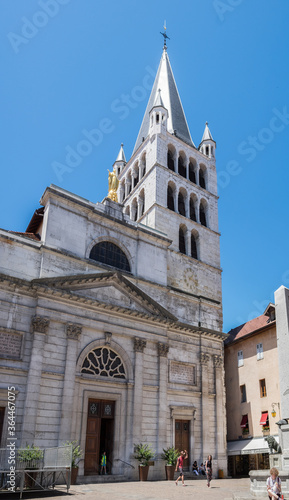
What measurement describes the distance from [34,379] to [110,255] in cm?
972

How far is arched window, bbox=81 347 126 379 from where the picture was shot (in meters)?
23.0

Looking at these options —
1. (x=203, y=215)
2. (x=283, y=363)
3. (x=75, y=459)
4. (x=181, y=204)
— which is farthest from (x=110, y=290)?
(x=203, y=215)

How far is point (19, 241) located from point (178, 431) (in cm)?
1505

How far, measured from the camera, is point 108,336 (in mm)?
23891

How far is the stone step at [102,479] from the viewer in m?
20.1

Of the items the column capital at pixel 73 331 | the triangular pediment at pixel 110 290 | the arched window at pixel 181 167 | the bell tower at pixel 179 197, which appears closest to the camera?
the column capital at pixel 73 331

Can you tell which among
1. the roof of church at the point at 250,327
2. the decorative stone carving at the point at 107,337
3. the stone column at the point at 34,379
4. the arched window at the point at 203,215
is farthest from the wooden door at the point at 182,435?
the arched window at the point at 203,215

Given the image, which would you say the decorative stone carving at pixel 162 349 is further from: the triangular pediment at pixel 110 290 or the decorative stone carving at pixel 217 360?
the decorative stone carving at pixel 217 360

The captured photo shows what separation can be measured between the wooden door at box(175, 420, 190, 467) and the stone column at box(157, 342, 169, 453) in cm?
164

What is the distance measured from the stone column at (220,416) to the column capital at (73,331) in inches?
443

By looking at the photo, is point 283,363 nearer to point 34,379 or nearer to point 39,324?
point 34,379

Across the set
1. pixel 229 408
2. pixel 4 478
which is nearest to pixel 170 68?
pixel 229 408

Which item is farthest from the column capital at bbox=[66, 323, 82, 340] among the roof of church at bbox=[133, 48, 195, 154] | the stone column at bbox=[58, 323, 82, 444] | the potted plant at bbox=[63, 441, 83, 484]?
the roof of church at bbox=[133, 48, 195, 154]

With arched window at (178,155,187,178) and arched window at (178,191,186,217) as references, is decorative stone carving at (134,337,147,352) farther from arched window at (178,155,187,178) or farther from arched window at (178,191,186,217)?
arched window at (178,155,187,178)
